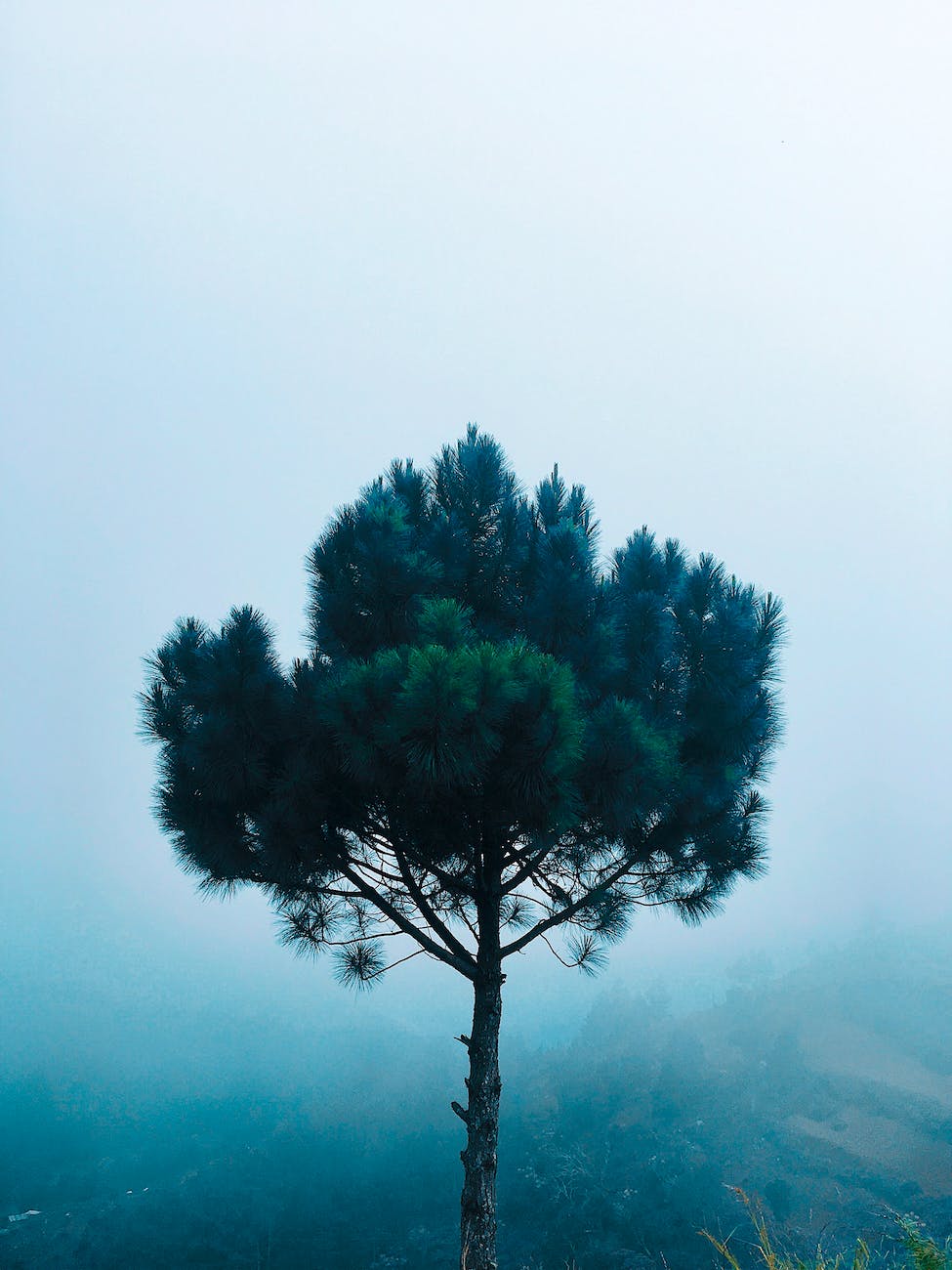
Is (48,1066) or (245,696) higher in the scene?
(245,696)

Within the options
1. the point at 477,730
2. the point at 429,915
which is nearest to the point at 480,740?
the point at 477,730

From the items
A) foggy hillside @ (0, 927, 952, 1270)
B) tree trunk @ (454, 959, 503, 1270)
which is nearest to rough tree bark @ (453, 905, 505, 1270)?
tree trunk @ (454, 959, 503, 1270)

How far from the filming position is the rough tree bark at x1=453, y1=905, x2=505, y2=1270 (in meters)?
5.99

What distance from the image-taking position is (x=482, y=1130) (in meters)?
6.35

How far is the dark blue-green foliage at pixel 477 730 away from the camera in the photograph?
18.2 ft

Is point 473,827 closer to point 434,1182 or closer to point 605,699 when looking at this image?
point 605,699

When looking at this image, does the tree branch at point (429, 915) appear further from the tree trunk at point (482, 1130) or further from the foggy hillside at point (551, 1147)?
the foggy hillside at point (551, 1147)

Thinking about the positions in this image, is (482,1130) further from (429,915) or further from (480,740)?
(480,740)

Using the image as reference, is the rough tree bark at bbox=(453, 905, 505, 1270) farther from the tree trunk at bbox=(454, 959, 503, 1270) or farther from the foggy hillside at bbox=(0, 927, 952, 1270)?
the foggy hillside at bbox=(0, 927, 952, 1270)

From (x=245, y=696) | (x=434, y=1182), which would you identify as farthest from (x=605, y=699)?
(x=434, y=1182)

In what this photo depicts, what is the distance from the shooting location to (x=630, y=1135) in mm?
75000

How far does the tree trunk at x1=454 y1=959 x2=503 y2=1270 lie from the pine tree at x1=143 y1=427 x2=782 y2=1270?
0.02 meters

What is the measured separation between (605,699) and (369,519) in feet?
8.24

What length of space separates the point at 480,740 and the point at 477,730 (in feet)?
0.30
